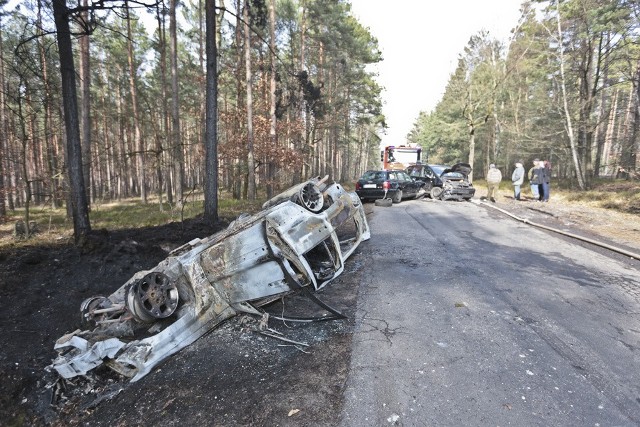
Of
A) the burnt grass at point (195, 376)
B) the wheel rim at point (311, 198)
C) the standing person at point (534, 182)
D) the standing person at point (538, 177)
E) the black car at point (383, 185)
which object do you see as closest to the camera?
the burnt grass at point (195, 376)

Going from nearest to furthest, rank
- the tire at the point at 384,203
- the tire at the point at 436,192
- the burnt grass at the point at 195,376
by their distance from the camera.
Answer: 1. the burnt grass at the point at 195,376
2. the tire at the point at 384,203
3. the tire at the point at 436,192

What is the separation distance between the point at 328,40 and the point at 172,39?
11.0 m

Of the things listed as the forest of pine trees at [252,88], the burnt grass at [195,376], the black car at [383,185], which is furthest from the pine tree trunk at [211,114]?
the black car at [383,185]

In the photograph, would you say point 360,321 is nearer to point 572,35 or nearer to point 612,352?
point 612,352

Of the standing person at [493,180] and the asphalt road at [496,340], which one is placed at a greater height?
the standing person at [493,180]

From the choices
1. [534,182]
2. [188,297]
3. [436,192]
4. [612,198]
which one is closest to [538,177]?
[534,182]

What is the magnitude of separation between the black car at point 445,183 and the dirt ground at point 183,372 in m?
11.4

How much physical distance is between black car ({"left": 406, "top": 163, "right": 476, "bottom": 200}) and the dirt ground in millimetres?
11443

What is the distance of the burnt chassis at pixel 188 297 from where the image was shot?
3.29 metres

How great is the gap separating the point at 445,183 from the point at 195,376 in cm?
1476

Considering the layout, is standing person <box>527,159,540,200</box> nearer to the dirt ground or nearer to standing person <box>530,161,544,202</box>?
standing person <box>530,161,544,202</box>

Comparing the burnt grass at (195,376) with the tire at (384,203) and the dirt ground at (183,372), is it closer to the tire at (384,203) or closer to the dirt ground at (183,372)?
the dirt ground at (183,372)

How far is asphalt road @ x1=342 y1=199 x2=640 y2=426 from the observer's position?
8.25 feet

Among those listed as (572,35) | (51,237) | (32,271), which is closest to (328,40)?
(572,35)
